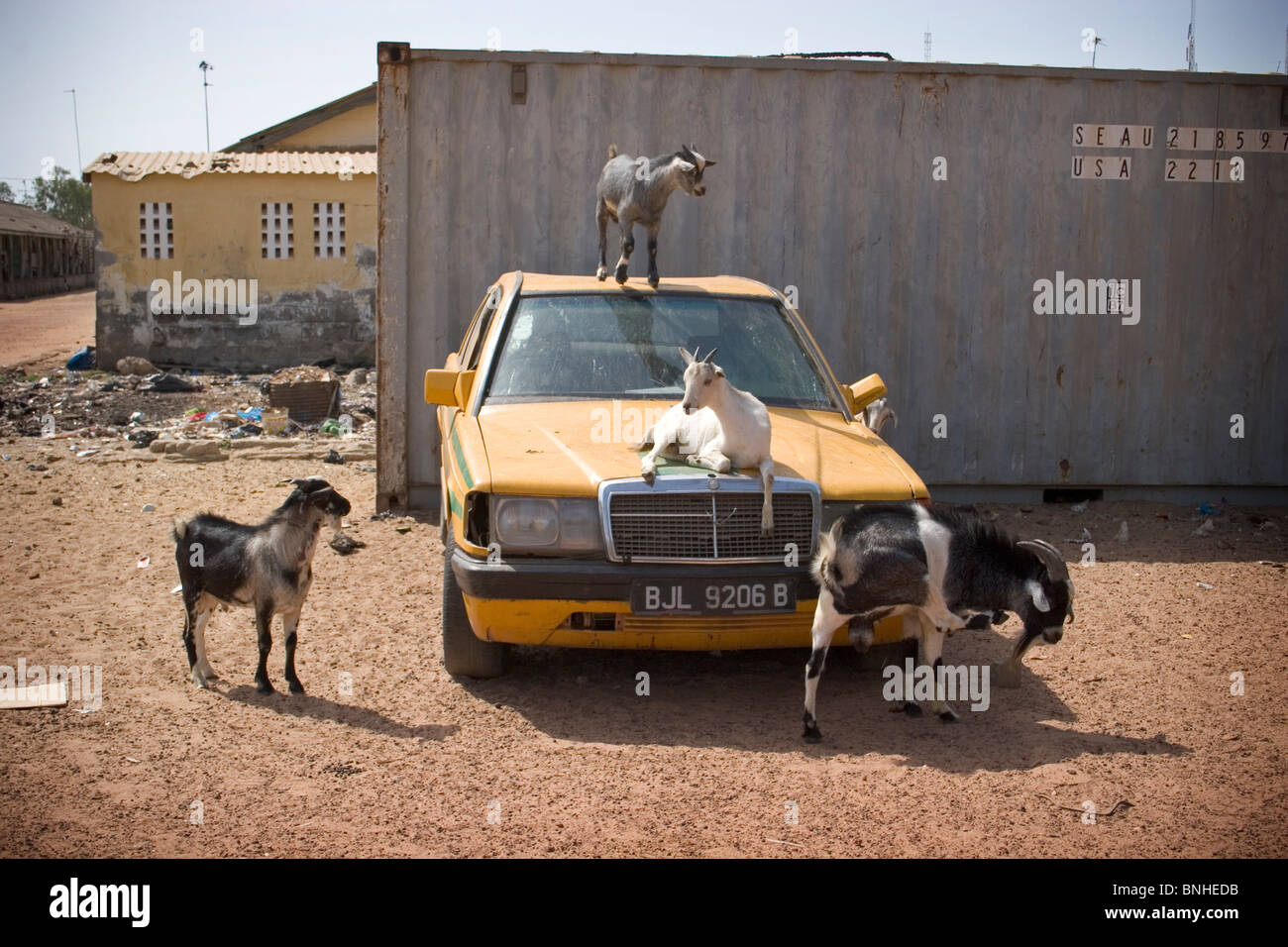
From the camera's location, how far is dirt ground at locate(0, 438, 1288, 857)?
383cm

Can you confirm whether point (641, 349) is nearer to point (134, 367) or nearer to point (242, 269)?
point (134, 367)

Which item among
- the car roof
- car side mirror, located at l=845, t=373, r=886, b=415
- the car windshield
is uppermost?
the car roof

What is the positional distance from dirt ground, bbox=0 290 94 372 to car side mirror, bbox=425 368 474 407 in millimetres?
15196

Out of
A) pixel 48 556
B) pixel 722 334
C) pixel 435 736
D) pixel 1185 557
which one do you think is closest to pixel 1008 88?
pixel 1185 557

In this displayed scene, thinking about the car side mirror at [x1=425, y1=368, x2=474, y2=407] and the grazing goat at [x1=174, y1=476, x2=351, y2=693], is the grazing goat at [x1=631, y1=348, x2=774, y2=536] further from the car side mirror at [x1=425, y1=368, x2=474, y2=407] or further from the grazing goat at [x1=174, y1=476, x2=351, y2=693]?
the grazing goat at [x1=174, y1=476, x2=351, y2=693]

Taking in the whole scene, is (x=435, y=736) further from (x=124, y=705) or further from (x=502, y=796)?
(x=124, y=705)

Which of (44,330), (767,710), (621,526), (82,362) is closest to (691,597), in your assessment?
(621,526)

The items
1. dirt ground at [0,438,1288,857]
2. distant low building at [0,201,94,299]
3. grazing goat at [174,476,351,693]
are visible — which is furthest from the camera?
distant low building at [0,201,94,299]

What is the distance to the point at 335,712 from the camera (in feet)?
16.4

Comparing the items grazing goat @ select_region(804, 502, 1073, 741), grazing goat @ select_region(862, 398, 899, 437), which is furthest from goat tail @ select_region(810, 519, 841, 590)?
grazing goat @ select_region(862, 398, 899, 437)

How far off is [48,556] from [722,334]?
14.9 feet

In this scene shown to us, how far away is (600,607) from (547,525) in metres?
0.40

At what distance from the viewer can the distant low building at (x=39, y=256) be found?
36.2m

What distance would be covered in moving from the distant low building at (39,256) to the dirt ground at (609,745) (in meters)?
33.6
